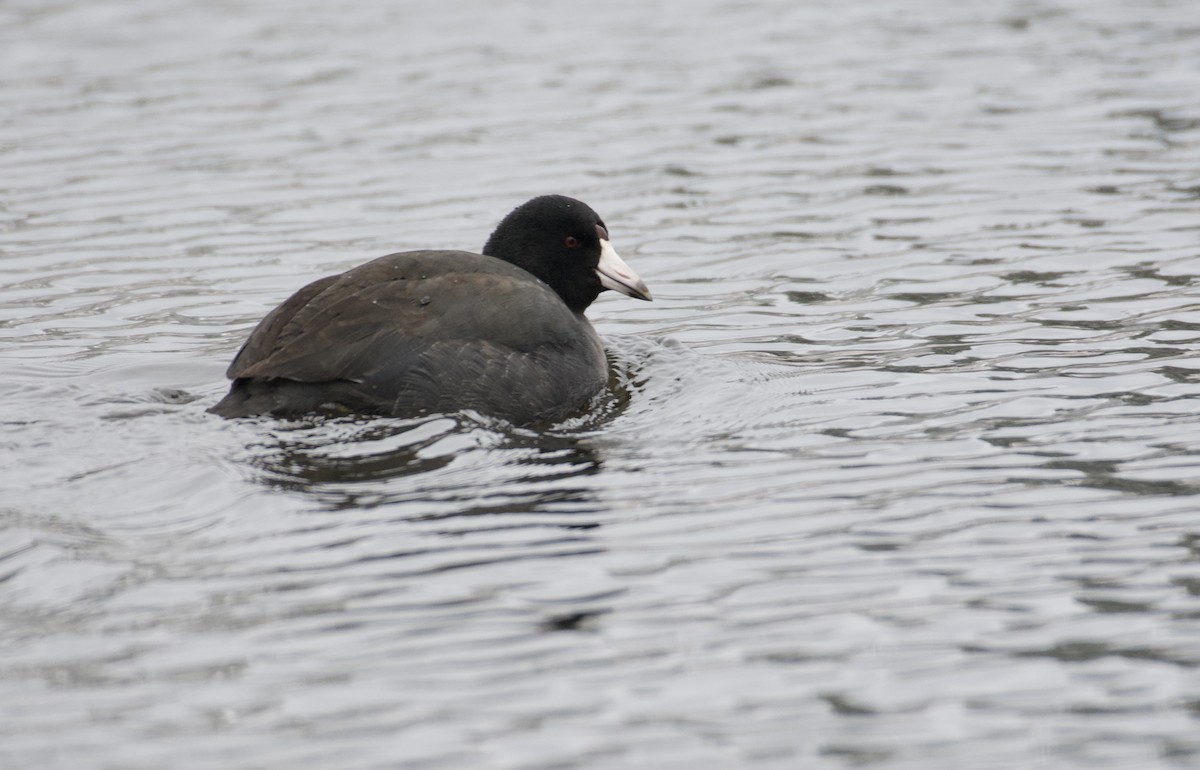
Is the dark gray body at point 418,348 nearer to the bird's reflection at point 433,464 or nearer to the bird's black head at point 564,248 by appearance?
the bird's reflection at point 433,464

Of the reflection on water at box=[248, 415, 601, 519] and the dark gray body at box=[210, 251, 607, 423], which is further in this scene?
the dark gray body at box=[210, 251, 607, 423]

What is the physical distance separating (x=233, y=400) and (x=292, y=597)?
6.96ft

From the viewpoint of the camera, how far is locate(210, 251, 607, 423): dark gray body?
7133 mm

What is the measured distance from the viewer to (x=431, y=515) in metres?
6.04

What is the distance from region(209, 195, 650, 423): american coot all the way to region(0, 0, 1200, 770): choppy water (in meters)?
0.20

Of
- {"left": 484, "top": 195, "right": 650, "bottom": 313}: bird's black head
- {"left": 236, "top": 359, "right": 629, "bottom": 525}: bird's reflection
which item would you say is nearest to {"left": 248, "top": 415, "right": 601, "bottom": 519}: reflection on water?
{"left": 236, "top": 359, "right": 629, "bottom": 525}: bird's reflection

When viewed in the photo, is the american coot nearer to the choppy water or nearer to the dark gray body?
the dark gray body

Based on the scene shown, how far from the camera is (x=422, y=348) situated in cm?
725

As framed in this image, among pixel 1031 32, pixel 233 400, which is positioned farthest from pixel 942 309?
pixel 1031 32

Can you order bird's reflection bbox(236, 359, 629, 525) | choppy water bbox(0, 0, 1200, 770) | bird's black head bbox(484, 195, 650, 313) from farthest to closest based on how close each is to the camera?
bird's black head bbox(484, 195, 650, 313) → bird's reflection bbox(236, 359, 629, 525) → choppy water bbox(0, 0, 1200, 770)

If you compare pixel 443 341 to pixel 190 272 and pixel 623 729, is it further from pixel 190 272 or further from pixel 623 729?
pixel 190 272

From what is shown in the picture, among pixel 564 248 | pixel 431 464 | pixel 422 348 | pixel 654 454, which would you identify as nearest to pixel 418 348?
pixel 422 348

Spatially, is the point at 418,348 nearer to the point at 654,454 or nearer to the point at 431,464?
the point at 431,464

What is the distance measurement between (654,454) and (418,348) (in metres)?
1.16
